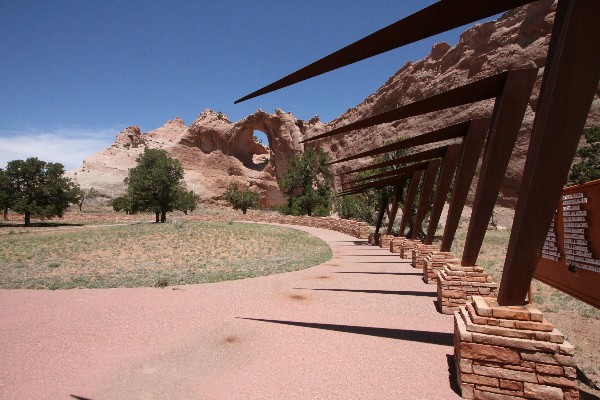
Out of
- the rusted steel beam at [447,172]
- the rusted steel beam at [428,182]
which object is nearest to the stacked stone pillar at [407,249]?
the rusted steel beam at [428,182]

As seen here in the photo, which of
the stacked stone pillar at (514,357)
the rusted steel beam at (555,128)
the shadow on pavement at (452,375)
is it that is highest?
the rusted steel beam at (555,128)

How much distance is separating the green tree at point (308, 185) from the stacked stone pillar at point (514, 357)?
38634mm

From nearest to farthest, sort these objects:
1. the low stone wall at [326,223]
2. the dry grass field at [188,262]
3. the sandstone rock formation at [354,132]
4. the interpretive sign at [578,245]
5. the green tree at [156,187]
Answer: the interpretive sign at [578,245] < the dry grass field at [188,262] < the low stone wall at [326,223] < the green tree at [156,187] < the sandstone rock formation at [354,132]

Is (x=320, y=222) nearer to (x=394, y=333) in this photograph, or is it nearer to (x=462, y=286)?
(x=462, y=286)

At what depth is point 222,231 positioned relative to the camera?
24.4 m

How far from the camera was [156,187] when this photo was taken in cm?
3547

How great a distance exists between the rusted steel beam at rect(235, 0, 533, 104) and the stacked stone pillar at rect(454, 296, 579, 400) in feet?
9.97

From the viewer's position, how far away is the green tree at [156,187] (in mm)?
35219

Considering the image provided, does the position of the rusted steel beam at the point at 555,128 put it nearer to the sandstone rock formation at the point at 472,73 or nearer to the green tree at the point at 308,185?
the sandstone rock formation at the point at 472,73

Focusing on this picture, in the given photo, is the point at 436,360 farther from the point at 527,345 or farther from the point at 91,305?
the point at 91,305

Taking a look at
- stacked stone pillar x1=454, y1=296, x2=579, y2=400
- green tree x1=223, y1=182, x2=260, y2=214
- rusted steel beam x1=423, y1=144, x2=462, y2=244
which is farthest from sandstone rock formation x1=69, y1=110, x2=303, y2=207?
stacked stone pillar x1=454, y1=296, x2=579, y2=400

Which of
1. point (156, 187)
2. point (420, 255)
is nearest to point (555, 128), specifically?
→ point (420, 255)

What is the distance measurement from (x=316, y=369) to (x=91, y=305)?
589 cm

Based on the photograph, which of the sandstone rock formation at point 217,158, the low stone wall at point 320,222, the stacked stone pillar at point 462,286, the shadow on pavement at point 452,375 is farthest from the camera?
the sandstone rock formation at point 217,158
